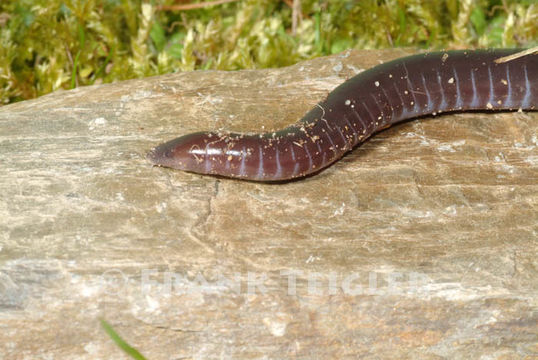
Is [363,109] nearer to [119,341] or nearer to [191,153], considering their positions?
[191,153]

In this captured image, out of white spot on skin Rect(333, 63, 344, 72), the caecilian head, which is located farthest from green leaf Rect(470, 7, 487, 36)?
the caecilian head

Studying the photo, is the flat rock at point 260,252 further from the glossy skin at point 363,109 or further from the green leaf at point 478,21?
the green leaf at point 478,21

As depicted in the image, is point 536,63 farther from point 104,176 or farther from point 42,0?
point 42,0

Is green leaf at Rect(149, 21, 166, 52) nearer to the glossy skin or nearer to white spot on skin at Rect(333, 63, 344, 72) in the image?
white spot on skin at Rect(333, 63, 344, 72)

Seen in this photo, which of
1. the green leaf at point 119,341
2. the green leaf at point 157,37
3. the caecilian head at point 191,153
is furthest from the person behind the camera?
the green leaf at point 157,37

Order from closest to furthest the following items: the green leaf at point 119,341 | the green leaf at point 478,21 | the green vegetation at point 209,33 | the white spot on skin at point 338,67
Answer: the green leaf at point 119,341 → the white spot on skin at point 338,67 → the green vegetation at point 209,33 → the green leaf at point 478,21

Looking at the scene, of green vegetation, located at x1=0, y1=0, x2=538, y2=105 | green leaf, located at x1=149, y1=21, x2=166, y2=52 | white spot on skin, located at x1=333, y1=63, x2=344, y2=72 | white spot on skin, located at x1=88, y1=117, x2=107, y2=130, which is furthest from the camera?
green leaf, located at x1=149, y1=21, x2=166, y2=52

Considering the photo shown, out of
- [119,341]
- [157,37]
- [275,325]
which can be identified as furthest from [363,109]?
[157,37]

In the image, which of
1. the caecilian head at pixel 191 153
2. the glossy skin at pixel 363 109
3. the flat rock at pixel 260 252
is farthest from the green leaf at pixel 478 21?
the caecilian head at pixel 191 153
